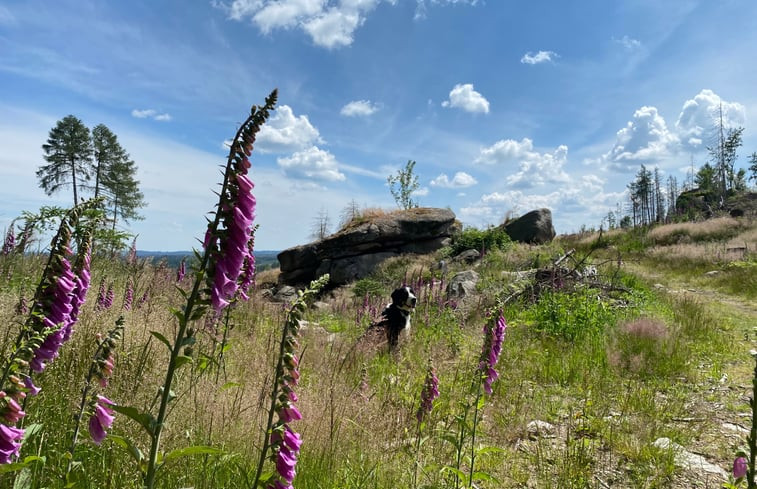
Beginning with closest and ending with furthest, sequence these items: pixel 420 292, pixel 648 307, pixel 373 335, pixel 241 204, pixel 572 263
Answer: pixel 241 204 → pixel 373 335 → pixel 648 307 → pixel 420 292 → pixel 572 263

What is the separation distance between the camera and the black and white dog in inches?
283

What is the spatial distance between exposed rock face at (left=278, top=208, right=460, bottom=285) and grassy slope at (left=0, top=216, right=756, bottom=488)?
9803 millimetres

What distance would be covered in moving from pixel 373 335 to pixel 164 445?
4.03m

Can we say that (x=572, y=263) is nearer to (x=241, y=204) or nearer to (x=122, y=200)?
(x=241, y=204)

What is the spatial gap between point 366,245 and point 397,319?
12030 millimetres

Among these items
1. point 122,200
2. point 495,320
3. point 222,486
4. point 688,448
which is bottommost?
point 688,448

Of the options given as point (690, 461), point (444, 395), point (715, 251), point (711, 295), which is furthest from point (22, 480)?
point (715, 251)

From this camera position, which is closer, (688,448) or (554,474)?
(554,474)

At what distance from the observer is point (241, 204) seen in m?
1.52

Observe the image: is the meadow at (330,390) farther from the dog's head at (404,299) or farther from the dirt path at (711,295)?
the dirt path at (711,295)

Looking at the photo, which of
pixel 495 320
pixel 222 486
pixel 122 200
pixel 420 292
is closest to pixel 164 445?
pixel 222 486

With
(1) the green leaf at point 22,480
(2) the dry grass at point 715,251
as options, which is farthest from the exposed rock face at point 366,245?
(1) the green leaf at point 22,480

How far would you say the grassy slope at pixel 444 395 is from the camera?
290 centimetres

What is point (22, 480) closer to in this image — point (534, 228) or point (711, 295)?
point (711, 295)
